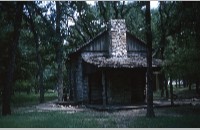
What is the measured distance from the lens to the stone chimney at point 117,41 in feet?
107

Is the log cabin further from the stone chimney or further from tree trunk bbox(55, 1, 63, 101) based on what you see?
tree trunk bbox(55, 1, 63, 101)

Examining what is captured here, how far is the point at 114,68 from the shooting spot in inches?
1133

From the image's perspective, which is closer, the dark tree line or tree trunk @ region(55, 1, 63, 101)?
the dark tree line

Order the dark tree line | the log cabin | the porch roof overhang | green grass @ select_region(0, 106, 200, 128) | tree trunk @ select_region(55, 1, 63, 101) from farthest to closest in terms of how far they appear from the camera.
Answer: tree trunk @ select_region(55, 1, 63, 101)
the log cabin
the porch roof overhang
the dark tree line
green grass @ select_region(0, 106, 200, 128)

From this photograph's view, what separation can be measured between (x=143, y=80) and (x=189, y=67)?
432 inches

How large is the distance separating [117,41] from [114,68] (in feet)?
15.9

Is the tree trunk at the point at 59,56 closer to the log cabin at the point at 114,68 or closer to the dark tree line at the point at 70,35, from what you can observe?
the dark tree line at the point at 70,35

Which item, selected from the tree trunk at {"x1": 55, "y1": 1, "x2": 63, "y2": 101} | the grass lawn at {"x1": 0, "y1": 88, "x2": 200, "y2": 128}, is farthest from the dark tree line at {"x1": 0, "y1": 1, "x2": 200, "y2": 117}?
the grass lawn at {"x1": 0, "y1": 88, "x2": 200, "y2": 128}

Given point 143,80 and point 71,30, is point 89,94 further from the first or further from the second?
point 71,30

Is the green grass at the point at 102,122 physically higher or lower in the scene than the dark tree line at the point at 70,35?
lower

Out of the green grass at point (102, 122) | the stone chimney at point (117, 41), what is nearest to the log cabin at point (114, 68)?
the stone chimney at point (117, 41)

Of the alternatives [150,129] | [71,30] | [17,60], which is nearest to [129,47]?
[17,60]

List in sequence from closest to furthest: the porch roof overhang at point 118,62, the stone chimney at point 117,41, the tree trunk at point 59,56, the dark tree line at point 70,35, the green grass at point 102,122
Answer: the green grass at point 102,122 → the dark tree line at point 70,35 → the porch roof overhang at point 118,62 → the stone chimney at point 117,41 → the tree trunk at point 59,56

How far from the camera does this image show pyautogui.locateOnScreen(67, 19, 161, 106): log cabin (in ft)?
99.8
